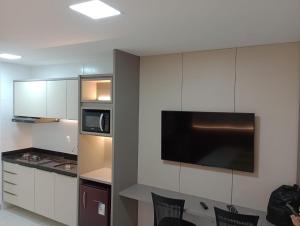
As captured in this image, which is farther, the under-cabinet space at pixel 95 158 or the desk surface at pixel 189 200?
the under-cabinet space at pixel 95 158

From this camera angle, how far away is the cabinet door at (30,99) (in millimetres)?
4162

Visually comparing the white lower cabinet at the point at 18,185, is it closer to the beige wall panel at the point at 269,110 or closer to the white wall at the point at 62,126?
the white wall at the point at 62,126

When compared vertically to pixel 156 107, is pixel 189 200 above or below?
below

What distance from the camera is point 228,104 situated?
→ 295 centimetres

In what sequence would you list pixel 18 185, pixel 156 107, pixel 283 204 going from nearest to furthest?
pixel 283 204 < pixel 156 107 < pixel 18 185

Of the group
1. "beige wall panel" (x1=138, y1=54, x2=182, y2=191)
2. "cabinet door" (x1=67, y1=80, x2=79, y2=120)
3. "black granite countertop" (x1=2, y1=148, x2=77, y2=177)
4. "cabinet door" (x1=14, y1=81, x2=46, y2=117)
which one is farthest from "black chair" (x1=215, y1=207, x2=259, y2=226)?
"cabinet door" (x1=14, y1=81, x2=46, y2=117)

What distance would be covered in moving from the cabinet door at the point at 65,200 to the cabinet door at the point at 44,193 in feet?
0.35

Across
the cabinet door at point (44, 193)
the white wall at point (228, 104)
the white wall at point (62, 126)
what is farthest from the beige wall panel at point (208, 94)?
the cabinet door at point (44, 193)

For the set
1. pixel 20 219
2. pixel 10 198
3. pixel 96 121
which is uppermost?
pixel 96 121

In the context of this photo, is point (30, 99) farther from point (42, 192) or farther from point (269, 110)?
point (269, 110)

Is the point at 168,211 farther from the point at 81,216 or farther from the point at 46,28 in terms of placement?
the point at 46,28

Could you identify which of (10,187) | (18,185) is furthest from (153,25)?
(10,187)

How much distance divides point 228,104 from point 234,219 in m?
1.29

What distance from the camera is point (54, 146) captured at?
4.52 meters
